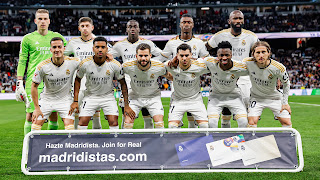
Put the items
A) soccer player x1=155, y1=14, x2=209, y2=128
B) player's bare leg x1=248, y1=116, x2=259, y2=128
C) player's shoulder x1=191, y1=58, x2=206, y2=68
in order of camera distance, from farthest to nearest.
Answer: soccer player x1=155, y1=14, x2=209, y2=128, player's shoulder x1=191, y1=58, x2=206, y2=68, player's bare leg x1=248, y1=116, x2=259, y2=128

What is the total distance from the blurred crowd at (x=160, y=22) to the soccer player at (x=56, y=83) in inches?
1172

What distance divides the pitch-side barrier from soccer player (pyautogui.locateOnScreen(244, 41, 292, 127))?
1.31 meters

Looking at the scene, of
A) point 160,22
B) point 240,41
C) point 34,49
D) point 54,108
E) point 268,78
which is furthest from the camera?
point 160,22

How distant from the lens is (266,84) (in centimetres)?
619

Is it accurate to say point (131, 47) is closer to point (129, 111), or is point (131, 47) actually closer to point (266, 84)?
point (129, 111)

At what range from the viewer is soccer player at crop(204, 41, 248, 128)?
20.2 feet

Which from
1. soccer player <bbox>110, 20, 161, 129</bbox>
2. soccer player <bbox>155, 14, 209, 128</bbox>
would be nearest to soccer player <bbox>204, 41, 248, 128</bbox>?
soccer player <bbox>155, 14, 209, 128</bbox>

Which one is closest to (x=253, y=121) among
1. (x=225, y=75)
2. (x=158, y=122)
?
(x=225, y=75)

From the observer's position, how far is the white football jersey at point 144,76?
20.7 feet

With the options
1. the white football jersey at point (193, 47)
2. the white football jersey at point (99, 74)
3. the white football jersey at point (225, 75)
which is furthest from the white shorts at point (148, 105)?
the white football jersey at point (193, 47)

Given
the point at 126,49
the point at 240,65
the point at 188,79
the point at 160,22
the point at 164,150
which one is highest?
the point at 160,22

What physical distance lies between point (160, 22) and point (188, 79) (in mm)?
32652

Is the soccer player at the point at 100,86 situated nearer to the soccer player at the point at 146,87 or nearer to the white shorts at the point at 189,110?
the soccer player at the point at 146,87

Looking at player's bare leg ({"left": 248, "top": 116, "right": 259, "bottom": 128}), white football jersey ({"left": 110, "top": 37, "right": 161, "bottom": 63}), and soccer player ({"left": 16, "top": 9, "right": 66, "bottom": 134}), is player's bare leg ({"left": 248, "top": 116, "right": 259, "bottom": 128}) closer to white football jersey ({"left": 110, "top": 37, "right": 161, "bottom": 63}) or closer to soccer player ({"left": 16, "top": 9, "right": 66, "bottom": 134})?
white football jersey ({"left": 110, "top": 37, "right": 161, "bottom": 63})
